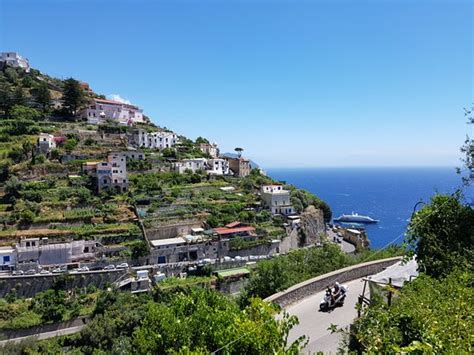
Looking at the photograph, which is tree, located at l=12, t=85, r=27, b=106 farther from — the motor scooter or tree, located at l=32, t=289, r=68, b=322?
the motor scooter

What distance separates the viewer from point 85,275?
82.5 ft

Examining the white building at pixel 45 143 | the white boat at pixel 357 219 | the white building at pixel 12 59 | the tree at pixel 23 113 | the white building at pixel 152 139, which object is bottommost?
the white boat at pixel 357 219

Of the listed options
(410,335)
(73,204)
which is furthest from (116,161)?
(410,335)

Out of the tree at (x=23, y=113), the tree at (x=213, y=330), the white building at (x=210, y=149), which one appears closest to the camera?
the tree at (x=213, y=330)

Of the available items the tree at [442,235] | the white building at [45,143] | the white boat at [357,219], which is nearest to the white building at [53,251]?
the white building at [45,143]

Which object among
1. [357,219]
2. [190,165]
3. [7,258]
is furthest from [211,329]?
[357,219]

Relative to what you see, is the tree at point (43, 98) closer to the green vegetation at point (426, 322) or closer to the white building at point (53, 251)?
the white building at point (53, 251)

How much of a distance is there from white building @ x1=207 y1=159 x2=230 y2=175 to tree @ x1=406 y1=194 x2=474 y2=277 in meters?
41.5

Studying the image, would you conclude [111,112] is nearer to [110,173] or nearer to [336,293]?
[110,173]

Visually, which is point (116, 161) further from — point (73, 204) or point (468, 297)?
point (468, 297)

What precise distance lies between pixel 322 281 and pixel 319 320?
75.4 inches

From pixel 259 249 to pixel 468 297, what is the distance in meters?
29.2

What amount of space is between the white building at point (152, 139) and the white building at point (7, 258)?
26.1 m

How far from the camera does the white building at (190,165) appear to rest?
44.5 m
